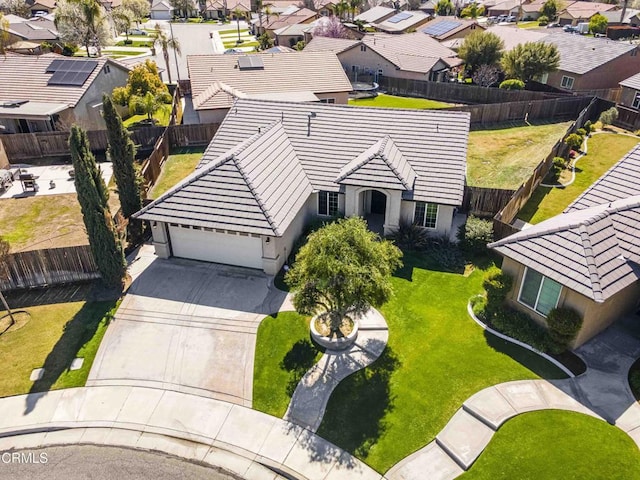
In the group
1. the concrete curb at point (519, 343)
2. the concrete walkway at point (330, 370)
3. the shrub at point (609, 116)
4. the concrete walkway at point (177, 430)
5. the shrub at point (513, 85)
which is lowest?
the concrete walkway at point (177, 430)

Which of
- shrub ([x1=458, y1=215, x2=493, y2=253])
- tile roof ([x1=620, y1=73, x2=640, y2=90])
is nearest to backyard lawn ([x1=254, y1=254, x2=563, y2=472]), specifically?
shrub ([x1=458, y1=215, x2=493, y2=253])

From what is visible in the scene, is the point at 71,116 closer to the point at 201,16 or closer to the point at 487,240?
the point at 487,240

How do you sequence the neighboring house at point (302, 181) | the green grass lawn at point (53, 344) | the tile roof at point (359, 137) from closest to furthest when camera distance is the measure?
the green grass lawn at point (53, 344) → the neighboring house at point (302, 181) → the tile roof at point (359, 137)

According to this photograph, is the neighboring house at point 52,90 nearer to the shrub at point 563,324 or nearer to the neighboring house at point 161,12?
the shrub at point 563,324

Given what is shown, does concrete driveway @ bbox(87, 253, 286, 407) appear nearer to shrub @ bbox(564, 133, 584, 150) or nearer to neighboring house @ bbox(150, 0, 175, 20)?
shrub @ bbox(564, 133, 584, 150)

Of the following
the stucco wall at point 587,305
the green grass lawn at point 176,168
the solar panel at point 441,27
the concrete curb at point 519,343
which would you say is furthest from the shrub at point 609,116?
the solar panel at point 441,27

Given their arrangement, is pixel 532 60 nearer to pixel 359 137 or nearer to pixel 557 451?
pixel 359 137

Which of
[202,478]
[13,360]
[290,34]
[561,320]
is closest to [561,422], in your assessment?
[561,320]

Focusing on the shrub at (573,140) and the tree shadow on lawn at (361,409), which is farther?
the shrub at (573,140)
